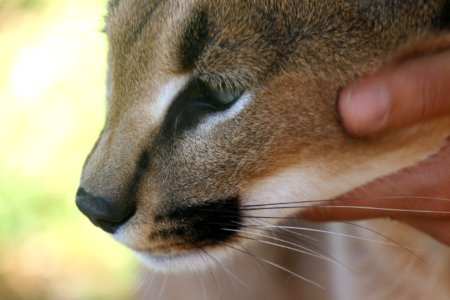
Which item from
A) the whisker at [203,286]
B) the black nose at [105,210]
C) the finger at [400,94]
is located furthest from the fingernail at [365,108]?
the whisker at [203,286]

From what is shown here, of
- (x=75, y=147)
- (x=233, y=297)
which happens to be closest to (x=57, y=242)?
(x=75, y=147)

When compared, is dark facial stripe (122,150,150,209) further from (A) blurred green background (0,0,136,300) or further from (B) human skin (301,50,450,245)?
(A) blurred green background (0,0,136,300)

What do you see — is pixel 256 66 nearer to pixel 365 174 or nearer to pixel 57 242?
pixel 365 174

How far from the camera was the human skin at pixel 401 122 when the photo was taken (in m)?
1.19

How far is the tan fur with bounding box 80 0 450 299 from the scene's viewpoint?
115 centimetres

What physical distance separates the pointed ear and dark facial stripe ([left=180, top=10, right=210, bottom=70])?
27cm

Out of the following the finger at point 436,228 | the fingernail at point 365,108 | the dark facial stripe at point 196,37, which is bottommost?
the dark facial stripe at point 196,37

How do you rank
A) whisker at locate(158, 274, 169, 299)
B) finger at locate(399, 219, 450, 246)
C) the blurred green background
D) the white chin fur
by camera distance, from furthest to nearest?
the blurred green background
whisker at locate(158, 274, 169, 299)
finger at locate(399, 219, 450, 246)
the white chin fur

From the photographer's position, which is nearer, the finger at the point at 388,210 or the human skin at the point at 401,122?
the human skin at the point at 401,122

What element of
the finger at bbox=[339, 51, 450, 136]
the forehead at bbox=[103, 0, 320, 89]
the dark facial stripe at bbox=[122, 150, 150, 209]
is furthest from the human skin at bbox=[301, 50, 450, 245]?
the dark facial stripe at bbox=[122, 150, 150, 209]

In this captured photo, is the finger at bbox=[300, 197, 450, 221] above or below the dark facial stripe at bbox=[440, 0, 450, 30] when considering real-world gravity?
below

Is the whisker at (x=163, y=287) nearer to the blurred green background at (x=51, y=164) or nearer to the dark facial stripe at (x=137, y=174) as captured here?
the dark facial stripe at (x=137, y=174)

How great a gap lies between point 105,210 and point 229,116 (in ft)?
0.76

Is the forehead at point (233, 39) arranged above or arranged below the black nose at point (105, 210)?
above
